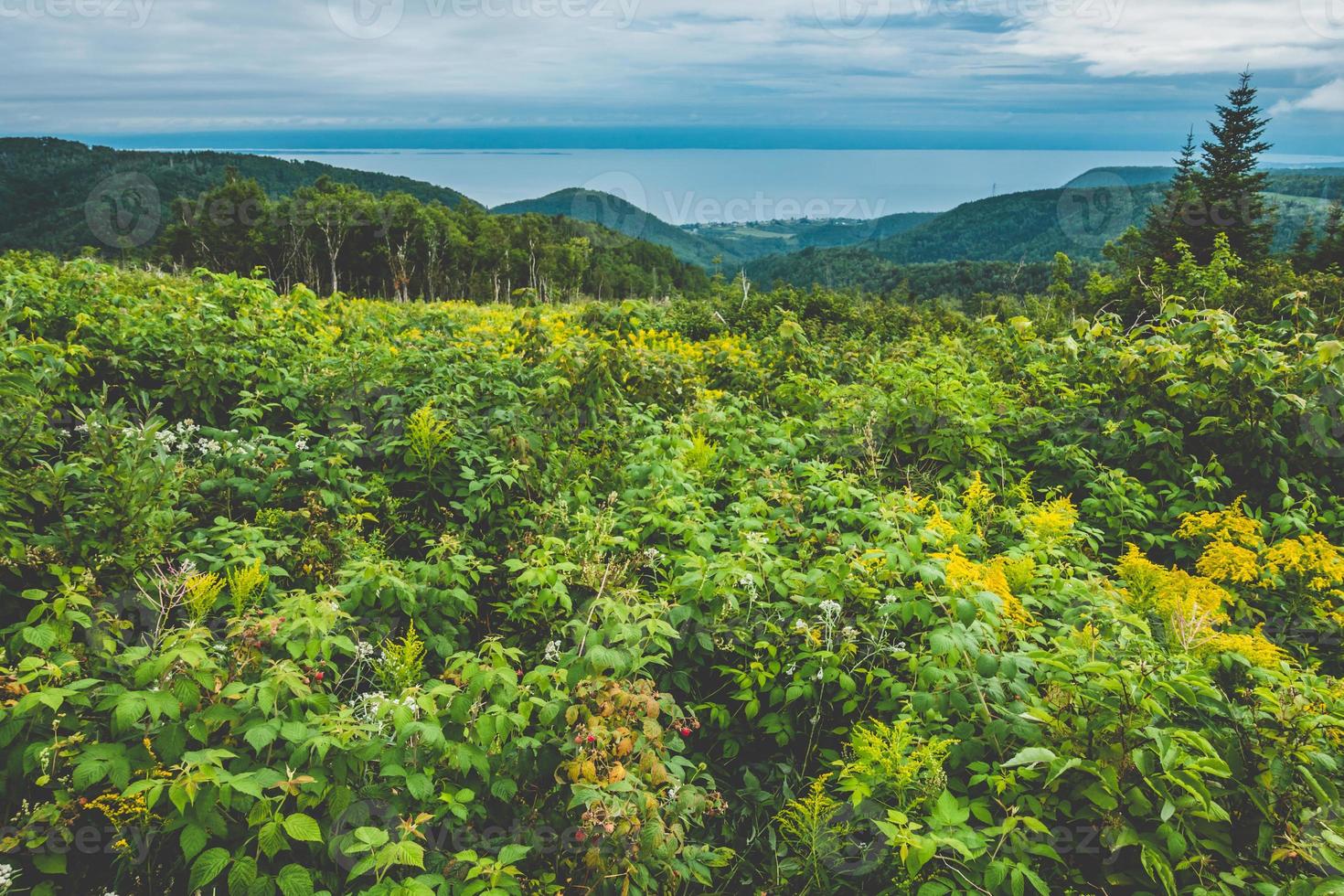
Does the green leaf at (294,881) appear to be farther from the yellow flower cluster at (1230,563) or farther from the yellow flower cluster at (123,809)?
the yellow flower cluster at (1230,563)

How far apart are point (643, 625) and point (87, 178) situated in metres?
146

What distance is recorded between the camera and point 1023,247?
389 feet

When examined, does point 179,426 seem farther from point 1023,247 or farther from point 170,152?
point 170,152

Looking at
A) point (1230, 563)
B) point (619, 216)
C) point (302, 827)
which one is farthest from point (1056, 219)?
point (302, 827)

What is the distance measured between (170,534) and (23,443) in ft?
2.54

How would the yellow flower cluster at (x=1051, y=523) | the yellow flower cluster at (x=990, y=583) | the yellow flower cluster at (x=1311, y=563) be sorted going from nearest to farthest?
1. the yellow flower cluster at (x=990, y=583)
2. the yellow flower cluster at (x=1311, y=563)
3. the yellow flower cluster at (x=1051, y=523)

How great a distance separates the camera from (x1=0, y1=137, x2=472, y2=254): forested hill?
96.6 m

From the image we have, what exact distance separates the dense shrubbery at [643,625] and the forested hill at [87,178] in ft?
323

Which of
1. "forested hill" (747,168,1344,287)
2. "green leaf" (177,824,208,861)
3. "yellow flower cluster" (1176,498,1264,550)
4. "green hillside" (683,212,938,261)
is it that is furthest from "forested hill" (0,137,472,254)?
"green leaf" (177,824,208,861)

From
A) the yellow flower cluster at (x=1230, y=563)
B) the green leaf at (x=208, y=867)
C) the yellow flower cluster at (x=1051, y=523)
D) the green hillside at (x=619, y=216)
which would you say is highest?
the green hillside at (x=619, y=216)

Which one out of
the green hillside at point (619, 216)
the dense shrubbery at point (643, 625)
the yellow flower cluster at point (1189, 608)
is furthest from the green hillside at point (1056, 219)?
the yellow flower cluster at point (1189, 608)

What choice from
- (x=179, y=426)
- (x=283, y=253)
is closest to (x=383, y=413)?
(x=179, y=426)

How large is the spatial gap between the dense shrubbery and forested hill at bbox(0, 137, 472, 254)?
98545 mm

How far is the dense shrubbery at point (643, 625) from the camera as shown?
2434mm
